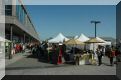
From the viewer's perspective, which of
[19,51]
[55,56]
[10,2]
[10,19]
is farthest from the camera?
[19,51]

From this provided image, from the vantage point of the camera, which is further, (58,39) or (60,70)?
(58,39)

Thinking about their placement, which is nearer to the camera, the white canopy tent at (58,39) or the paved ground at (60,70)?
the paved ground at (60,70)

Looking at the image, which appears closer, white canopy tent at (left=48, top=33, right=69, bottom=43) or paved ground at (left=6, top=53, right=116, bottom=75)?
paved ground at (left=6, top=53, right=116, bottom=75)

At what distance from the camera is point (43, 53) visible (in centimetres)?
3947
